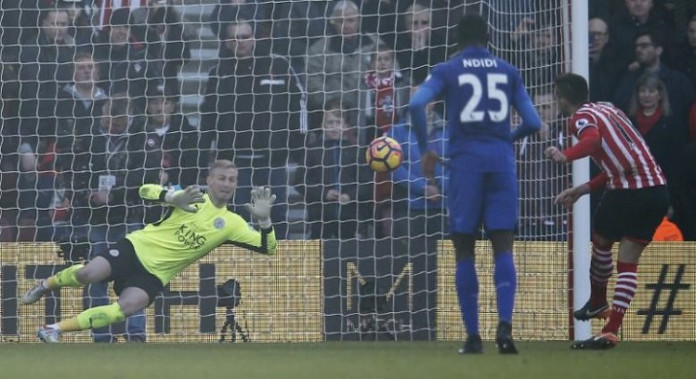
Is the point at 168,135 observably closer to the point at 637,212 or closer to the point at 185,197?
the point at 185,197

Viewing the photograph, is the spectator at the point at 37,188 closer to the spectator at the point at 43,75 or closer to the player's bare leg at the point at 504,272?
the spectator at the point at 43,75

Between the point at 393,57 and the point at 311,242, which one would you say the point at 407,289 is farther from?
the point at 393,57

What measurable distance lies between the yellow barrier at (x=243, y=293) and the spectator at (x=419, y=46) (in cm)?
166

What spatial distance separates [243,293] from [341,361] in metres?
4.01

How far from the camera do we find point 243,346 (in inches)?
422

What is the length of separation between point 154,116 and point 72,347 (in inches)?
122

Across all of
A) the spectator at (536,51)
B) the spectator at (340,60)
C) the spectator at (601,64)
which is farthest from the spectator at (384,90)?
the spectator at (601,64)

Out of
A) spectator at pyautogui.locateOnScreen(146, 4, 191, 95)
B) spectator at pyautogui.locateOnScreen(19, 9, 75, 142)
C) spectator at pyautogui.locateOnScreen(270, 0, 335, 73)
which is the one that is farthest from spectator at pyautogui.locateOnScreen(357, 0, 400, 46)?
spectator at pyautogui.locateOnScreen(19, 9, 75, 142)

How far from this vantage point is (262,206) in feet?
38.8

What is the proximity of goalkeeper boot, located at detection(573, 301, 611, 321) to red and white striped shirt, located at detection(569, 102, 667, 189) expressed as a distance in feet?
2.98

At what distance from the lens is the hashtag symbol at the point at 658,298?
12.4m

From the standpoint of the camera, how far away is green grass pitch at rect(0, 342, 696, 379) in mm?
7762

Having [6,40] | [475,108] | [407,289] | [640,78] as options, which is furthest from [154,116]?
[475,108]

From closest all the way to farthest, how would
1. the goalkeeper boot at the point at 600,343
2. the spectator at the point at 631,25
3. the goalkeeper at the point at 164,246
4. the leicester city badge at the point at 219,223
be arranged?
the goalkeeper boot at the point at 600,343
the goalkeeper at the point at 164,246
the leicester city badge at the point at 219,223
the spectator at the point at 631,25
